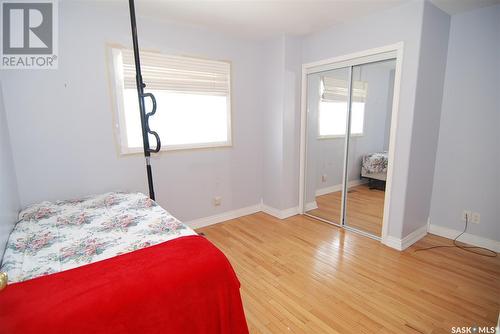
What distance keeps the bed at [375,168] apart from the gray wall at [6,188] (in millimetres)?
3344

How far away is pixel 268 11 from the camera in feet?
7.82

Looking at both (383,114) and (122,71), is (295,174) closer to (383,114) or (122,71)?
(383,114)

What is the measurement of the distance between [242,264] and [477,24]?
10.8 feet

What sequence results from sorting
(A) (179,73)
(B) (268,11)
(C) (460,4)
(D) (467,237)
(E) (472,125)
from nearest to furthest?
1. (C) (460,4)
2. (B) (268,11)
3. (E) (472,125)
4. (D) (467,237)
5. (A) (179,73)

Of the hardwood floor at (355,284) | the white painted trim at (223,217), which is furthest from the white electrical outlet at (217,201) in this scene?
the hardwood floor at (355,284)

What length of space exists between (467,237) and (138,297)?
324cm

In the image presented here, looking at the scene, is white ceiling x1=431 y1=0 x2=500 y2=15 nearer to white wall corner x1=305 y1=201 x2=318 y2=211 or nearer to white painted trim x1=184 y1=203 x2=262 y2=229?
white wall corner x1=305 y1=201 x2=318 y2=211

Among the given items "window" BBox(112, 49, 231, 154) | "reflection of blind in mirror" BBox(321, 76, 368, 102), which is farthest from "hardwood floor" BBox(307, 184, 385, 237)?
"window" BBox(112, 49, 231, 154)

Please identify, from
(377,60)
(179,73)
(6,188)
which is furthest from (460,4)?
(6,188)

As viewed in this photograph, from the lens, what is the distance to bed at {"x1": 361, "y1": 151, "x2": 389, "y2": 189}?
2.95 metres

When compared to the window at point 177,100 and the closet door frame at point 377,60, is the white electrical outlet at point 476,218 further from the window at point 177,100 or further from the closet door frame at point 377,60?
the window at point 177,100

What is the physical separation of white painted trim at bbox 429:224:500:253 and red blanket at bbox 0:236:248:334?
269cm

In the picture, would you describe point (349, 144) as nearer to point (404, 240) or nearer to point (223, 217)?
point (404, 240)

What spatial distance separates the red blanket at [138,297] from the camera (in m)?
0.91
